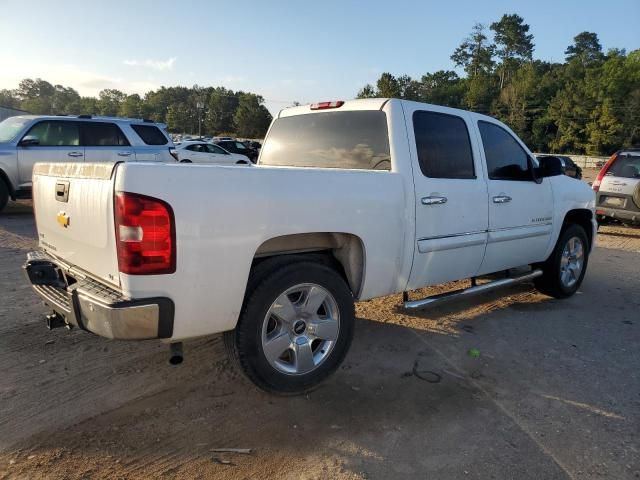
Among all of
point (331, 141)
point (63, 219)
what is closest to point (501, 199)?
point (331, 141)

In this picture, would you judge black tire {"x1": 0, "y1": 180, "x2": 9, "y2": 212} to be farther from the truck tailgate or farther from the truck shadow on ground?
the truck shadow on ground

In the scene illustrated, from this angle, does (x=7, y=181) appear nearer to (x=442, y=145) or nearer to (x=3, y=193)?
(x=3, y=193)

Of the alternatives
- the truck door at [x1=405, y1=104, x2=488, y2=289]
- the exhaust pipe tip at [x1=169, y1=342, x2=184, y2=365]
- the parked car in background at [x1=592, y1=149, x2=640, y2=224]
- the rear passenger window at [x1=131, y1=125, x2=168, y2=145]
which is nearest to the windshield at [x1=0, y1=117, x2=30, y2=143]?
the rear passenger window at [x1=131, y1=125, x2=168, y2=145]

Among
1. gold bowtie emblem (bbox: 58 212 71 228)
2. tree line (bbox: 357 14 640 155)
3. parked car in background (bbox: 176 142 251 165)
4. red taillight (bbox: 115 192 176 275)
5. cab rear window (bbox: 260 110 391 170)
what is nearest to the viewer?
red taillight (bbox: 115 192 176 275)

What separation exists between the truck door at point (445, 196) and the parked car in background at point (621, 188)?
23.4 ft

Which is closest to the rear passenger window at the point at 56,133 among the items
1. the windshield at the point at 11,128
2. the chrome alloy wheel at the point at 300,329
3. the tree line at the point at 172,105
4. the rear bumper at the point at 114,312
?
the windshield at the point at 11,128

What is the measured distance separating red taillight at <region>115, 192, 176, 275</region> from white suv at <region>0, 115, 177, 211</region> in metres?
8.12

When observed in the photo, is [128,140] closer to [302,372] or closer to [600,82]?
[302,372]

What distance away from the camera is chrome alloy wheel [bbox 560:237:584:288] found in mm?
5473

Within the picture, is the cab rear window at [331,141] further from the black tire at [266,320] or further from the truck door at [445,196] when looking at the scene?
the black tire at [266,320]

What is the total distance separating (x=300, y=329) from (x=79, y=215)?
1.49 m

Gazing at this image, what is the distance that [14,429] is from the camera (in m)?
2.73

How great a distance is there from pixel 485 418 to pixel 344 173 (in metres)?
1.76

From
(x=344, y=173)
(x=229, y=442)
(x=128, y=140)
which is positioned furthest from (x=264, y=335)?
(x=128, y=140)
